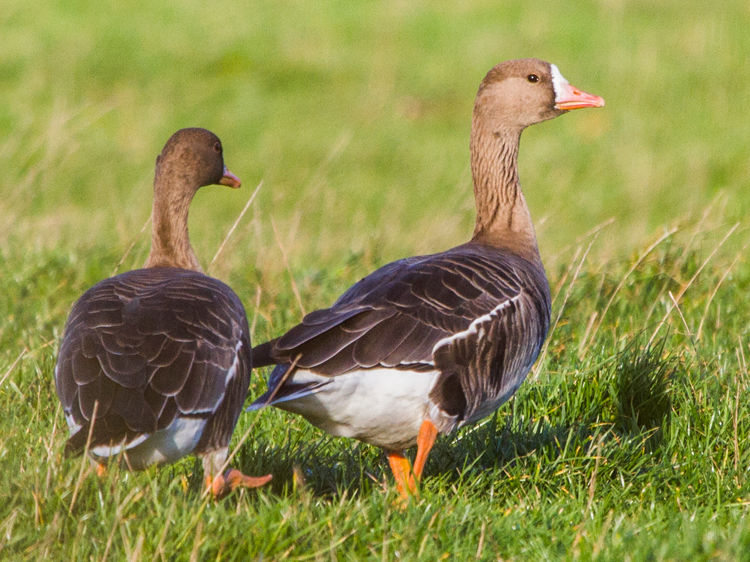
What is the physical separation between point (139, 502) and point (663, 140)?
12189 millimetres

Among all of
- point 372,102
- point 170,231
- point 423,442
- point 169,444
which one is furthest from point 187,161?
point 372,102

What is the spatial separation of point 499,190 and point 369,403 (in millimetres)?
1705

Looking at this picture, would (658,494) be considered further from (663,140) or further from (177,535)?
(663,140)

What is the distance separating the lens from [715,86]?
51.1ft

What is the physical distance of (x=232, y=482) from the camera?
11.7ft

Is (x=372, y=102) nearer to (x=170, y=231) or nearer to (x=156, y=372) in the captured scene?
(x=170, y=231)

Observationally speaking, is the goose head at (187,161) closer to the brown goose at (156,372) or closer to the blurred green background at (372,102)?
the brown goose at (156,372)

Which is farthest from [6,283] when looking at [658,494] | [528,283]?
[658,494]

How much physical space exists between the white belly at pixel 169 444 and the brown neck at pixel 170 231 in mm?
1379

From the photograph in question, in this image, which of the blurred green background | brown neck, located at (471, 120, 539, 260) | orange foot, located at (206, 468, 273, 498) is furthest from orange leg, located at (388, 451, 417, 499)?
the blurred green background

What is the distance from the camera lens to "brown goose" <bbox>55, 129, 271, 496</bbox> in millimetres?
3458

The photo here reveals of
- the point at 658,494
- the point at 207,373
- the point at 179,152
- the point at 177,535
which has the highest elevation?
the point at 179,152

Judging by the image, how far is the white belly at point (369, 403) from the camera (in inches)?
152

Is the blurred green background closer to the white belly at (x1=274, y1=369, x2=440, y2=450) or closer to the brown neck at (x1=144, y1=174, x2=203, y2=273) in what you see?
the brown neck at (x1=144, y1=174, x2=203, y2=273)
